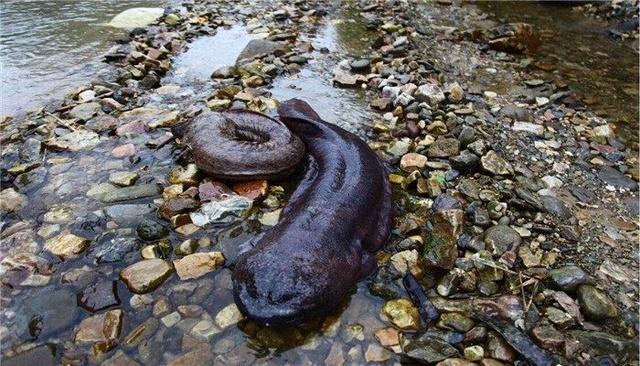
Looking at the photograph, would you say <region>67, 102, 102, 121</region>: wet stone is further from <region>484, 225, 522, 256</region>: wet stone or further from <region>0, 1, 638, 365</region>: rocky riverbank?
<region>484, 225, 522, 256</region>: wet stone

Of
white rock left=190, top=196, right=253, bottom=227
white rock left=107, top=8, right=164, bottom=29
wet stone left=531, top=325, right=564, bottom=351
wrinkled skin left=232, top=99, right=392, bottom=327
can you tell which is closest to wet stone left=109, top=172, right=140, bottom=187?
white rock left=190, top=196, right=253, bottom=227

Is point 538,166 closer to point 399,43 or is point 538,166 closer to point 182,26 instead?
point 399,43

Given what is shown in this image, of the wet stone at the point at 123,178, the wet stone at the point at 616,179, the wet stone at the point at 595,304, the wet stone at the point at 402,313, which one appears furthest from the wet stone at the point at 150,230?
the wet stone at the point at 616,179

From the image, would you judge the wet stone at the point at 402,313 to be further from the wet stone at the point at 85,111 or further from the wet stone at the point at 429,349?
the wet stone at the point at 85,111

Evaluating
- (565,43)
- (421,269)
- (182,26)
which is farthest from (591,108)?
(182,26)

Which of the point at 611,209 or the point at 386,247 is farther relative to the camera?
the point at 611,209

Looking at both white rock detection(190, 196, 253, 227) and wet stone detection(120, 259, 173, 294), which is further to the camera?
white rock detection(190, 196, 253, 227)
